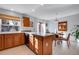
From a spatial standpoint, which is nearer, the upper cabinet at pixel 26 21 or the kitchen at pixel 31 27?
the kitchen at pixel 31 27

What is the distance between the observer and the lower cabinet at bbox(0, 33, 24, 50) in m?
3.52

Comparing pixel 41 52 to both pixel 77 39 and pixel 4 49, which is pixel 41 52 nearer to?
pixel 4 49

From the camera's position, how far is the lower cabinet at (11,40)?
138 inches

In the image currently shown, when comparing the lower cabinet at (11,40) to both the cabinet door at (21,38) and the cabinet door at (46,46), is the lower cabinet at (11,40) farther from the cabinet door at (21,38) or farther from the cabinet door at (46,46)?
the cabinet door at (46,46)

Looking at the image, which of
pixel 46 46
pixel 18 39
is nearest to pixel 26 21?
pixel 18 39

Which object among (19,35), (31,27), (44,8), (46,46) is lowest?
(46,46)

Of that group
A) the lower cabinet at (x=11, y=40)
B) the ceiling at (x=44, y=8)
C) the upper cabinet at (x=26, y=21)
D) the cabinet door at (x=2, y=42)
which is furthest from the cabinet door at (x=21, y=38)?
the ceiling at (x=44, y=8)

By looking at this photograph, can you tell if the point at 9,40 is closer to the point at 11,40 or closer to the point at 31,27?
the point at 11,40

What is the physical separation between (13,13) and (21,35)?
1279 mm

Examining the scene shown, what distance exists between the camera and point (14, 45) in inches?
160

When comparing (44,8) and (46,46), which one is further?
(44,8)

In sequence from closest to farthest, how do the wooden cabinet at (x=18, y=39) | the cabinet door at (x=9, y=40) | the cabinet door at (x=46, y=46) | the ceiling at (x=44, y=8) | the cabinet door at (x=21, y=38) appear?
the cabinet door at (x=46, y=46)
the ceiling at (x=44, y=8)
the cabinet door at (x=9, y=40)
the wooden cabinet at (x=18, y=39)
the cabinet door at (x=21, y=38)

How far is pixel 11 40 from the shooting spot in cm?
391

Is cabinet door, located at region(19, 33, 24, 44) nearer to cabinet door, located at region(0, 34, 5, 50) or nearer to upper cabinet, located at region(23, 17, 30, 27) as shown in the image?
upper cabinet, located at region(23, 17, 30, 27)
